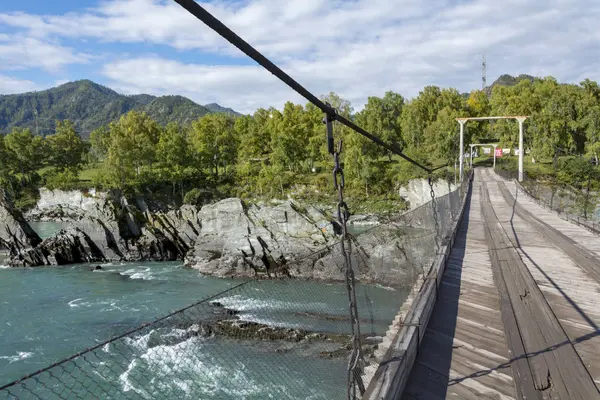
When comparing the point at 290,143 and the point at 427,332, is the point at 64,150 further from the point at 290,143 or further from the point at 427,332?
the point at 427,332

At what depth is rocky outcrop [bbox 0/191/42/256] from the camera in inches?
1049

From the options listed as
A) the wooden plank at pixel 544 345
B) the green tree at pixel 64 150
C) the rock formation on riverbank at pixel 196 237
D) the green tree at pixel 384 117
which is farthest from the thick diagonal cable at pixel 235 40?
the green tree at pixel 64 150

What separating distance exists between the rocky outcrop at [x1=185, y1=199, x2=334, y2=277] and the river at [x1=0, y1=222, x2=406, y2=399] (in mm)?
1926

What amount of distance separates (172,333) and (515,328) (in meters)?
11.8

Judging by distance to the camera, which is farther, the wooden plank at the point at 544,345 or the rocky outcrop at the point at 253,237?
the rocky outcrop at the point at 253,237

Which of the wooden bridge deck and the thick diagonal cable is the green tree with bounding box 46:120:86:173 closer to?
the wooden bridge deck

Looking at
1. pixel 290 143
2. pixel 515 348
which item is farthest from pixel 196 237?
pixel 515 348

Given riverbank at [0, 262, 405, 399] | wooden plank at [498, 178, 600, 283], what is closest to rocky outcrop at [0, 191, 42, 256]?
riverbank at [0, 262, 405, 399]

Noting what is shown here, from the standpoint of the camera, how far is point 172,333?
13.0 metres

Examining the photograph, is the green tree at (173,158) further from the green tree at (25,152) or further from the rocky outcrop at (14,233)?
the green tree at (25,152)

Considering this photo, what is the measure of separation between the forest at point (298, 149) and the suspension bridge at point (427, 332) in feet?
77.2

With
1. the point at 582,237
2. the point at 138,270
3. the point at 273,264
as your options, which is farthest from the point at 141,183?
the point at 582,237

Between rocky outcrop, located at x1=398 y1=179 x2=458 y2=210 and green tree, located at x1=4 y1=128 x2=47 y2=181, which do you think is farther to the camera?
green tree, located at x1=4 y1=128 x2=47 y2=181

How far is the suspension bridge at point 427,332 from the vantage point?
8.52ft
